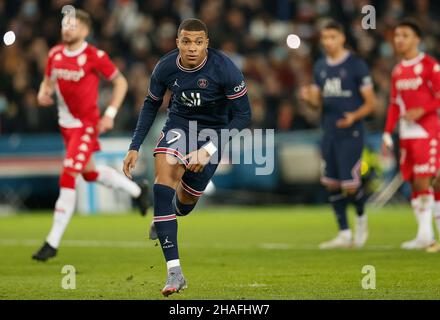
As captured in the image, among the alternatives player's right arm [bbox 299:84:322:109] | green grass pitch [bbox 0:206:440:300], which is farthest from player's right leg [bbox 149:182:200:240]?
player's right arm [bbox 299:84:322:109]

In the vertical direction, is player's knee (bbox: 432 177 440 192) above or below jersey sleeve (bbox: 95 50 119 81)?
below

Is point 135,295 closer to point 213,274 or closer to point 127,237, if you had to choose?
point 213,274

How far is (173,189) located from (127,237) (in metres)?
6.27

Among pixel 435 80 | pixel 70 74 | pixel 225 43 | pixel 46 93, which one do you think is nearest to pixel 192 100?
pixel 70 74

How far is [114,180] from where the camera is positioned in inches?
501

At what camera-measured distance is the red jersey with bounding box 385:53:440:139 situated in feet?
39.8

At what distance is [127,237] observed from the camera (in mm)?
14547

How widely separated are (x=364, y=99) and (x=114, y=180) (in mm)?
3251

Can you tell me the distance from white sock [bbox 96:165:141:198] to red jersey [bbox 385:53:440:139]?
11.2ft

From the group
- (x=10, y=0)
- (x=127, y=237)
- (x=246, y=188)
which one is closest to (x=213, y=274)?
(x=127, y=237)

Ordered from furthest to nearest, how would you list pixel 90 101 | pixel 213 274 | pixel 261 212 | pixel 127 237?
pixel 261 212 → pixel 127 237 → pixel 90 101 → pixel 213 274

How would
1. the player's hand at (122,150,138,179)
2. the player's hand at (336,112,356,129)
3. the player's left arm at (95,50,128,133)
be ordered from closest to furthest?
the player's hand at (122,150,138,179) < the player's left arm at (95,50,128,133) < the player's hand at (336,112,356,129)

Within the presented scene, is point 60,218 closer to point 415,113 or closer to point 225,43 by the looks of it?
point 415,113

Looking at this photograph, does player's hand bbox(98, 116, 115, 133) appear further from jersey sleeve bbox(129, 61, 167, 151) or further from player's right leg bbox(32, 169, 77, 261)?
jersey sleeve bbox(129, 61, 167, 151)
